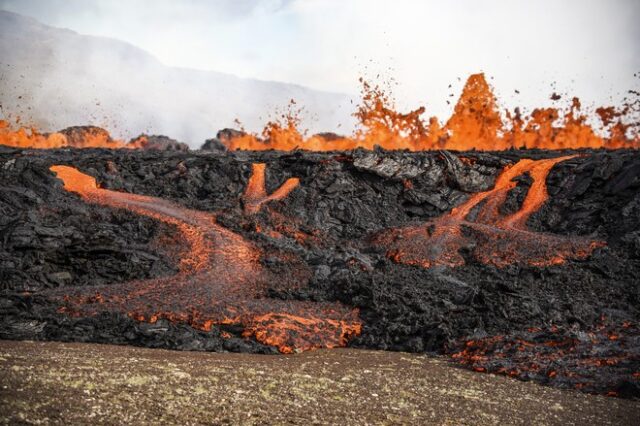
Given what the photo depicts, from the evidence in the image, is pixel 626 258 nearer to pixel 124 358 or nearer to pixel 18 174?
pixel 124 358

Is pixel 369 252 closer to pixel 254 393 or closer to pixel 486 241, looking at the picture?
pixel 486 241

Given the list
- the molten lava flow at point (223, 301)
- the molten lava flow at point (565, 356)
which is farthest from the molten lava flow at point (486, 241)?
the molten lava flow at point (565, 356)

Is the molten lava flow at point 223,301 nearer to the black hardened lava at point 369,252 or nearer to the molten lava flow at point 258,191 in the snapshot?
the black hardened lava at point 369,252

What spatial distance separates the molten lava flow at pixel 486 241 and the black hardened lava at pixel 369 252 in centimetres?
45

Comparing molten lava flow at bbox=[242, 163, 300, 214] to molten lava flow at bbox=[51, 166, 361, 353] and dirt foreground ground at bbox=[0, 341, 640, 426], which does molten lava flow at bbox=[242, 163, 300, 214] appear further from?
dirt foreground ground at bbox=[0, 341, 640, 426]

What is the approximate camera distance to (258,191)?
29594mm

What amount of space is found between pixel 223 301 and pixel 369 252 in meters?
8.72

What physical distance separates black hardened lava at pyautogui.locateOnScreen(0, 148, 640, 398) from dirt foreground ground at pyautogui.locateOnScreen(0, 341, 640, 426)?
4.85 feet

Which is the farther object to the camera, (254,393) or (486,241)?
(486,241)

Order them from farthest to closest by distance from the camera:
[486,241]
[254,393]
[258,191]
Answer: [258,191] → [486,241] → [254,393]

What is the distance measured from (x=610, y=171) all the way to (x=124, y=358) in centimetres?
2466

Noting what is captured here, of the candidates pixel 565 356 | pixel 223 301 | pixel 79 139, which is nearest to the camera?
pixel 565 356

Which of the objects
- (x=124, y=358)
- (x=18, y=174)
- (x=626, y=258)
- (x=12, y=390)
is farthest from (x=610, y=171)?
(x=18, y=174)

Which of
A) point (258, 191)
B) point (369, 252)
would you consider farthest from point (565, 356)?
point (258, 191)
